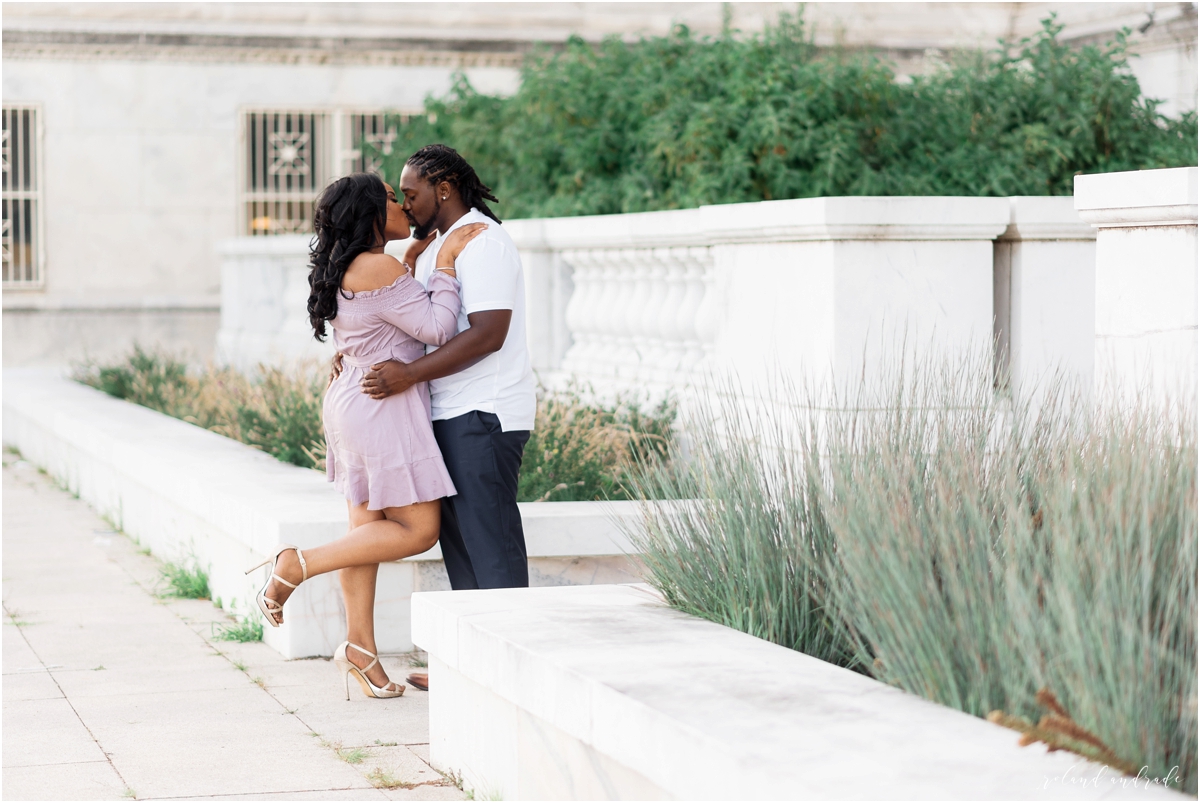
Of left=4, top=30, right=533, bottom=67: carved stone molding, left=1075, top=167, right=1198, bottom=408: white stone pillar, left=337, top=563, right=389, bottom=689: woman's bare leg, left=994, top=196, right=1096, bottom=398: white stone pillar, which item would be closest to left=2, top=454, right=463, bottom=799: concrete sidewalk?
left=337, top=563, right=389, bottom=689: woman's bare leg

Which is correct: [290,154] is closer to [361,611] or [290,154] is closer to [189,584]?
[189,584]

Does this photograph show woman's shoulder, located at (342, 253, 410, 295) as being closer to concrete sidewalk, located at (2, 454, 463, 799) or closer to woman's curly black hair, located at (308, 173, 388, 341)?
woman's curly black hair, located at (308, 173, 388, 341)

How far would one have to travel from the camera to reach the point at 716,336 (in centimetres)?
702

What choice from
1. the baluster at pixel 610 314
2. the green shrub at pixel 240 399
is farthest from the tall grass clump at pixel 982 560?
the baluster at pixel 610 314

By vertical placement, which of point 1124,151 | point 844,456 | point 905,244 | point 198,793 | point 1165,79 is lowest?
point 198,793

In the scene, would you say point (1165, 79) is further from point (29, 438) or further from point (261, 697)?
point (261, 697)

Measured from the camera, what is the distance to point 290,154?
21.0m

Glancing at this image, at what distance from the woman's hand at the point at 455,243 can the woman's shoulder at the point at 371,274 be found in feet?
0.54

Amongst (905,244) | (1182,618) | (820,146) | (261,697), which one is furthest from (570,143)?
(1182,618)

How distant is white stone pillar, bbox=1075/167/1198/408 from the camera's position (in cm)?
452

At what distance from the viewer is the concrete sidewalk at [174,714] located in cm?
440

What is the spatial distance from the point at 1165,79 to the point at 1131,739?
618 inches

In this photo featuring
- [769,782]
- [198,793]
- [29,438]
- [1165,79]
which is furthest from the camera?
[1165,79]

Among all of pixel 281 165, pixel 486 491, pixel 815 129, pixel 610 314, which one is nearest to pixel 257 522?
pixel 486 491
